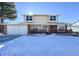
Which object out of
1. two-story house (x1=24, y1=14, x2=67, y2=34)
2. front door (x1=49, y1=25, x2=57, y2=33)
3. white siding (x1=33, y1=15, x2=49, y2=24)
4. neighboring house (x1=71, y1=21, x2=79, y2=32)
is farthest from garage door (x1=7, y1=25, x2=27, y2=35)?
neighboring house (x1=71, y1=21, x2=79, y2=32)

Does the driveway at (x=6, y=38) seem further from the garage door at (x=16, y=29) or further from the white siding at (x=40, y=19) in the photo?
the white siding at (x=40, y=19)

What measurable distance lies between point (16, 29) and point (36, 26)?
1.55ft

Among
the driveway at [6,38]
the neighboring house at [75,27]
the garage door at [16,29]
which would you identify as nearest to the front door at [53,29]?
the neighboring house at [75,27]

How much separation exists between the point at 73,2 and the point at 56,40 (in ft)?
Result: 3.02

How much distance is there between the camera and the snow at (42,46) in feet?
16.6

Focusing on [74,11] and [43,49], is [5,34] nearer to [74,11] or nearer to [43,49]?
[43,49]

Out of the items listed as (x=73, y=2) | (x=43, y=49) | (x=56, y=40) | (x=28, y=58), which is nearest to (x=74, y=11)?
(x=73, y=2)

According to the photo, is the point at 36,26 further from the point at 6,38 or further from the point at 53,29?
the point at 6,38

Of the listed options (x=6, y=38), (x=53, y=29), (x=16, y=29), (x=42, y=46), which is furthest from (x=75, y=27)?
(x=6, y=38)

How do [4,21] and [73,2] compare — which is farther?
[4,21]

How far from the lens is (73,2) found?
496cm

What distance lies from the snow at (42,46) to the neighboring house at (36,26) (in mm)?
160

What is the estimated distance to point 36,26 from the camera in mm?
5398

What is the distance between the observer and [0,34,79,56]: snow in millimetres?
5070
